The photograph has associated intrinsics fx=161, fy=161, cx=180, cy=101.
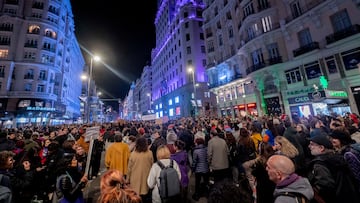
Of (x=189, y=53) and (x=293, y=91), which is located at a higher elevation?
(x=189, y=53)

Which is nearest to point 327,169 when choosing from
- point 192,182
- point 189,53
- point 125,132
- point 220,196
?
point 220,196

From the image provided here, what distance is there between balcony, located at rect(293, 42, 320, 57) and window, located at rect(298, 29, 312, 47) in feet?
2.83

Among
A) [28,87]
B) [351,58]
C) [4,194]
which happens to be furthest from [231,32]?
[28,87]

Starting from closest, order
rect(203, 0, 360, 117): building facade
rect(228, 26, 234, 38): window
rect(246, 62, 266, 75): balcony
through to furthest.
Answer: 1. rect(203, 0, 360, 117): building facade
2. rect(246, 62, 266, 75): balcony
3. rect(228, 26, 234, 38): window

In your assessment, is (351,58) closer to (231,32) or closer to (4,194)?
(231,32)

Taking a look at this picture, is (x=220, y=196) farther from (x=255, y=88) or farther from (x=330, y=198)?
(x=255, y=88)

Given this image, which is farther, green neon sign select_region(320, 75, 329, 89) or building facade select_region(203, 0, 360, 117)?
green neon sign select_region(320, 75, 329, 89)

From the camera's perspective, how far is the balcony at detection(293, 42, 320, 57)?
17953 mm

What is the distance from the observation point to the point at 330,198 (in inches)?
102

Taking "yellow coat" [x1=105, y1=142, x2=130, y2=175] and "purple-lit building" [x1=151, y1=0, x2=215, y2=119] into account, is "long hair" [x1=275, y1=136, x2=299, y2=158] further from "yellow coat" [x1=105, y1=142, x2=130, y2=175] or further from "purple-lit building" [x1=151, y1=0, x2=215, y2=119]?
"purple-lit building" [x1=151, y1=0, x2=215, y2=119]

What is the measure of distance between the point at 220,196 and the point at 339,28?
76.8ft

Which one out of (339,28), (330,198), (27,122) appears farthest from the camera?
(27,122)

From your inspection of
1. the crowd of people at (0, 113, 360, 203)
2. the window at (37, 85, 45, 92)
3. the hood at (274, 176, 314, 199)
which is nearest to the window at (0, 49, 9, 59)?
the window at (37, 85, 45, 92)

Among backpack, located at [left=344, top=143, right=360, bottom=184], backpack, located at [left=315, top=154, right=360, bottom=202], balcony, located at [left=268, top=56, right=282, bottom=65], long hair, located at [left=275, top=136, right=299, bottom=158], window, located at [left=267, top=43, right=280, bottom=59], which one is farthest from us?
window, located at [left=267, top=43, right=280, bottom=59]
